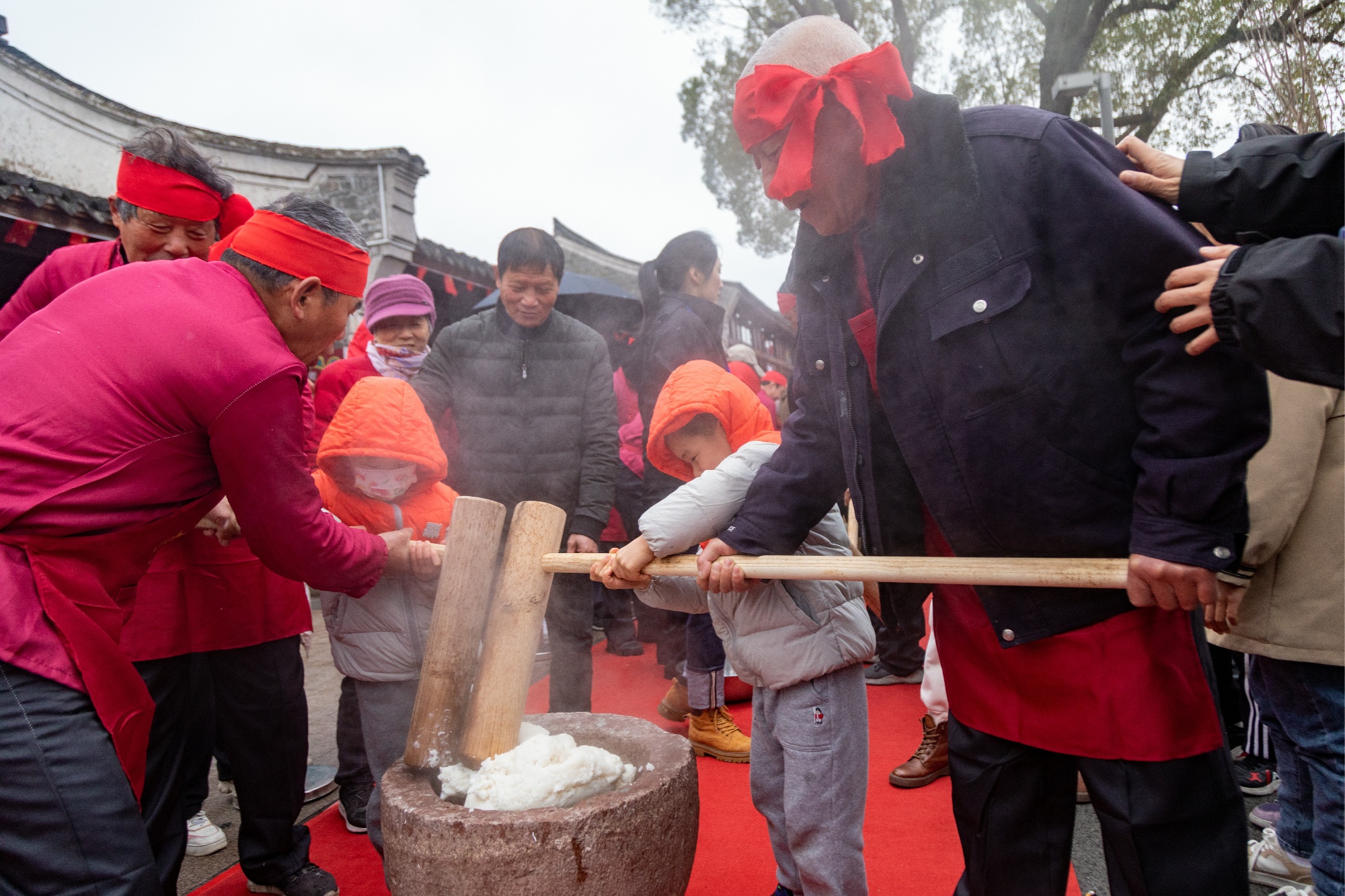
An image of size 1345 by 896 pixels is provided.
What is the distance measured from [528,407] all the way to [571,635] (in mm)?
1114

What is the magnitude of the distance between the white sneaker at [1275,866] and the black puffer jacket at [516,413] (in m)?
2.69

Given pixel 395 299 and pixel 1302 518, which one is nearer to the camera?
pixel 1302 518

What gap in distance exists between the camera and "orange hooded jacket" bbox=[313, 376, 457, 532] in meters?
2.61

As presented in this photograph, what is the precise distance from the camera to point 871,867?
2746 millimetres

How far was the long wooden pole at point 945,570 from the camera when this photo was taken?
147 cm

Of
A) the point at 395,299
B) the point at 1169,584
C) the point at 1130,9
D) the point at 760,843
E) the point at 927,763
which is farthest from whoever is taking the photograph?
the point at 1130,9

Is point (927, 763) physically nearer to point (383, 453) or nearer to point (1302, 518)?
point (1302, 518)

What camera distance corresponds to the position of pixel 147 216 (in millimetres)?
2596

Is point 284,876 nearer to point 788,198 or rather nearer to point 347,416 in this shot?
point 347,416

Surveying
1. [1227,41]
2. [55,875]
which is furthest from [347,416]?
[1227,41]

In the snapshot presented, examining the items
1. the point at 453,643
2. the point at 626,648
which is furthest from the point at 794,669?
the point at 626,648

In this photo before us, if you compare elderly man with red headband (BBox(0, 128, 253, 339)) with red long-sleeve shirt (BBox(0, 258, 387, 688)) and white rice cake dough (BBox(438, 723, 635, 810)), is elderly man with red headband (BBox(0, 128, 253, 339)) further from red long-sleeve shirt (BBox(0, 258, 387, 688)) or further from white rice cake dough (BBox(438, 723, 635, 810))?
white rice cake dough (BBox(438, 723, 635, 810))

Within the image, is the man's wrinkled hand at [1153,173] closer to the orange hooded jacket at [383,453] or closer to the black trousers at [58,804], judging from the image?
the orange hooded jacket at [383,453]

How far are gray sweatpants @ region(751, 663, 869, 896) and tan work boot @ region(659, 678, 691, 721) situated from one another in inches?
79.1
